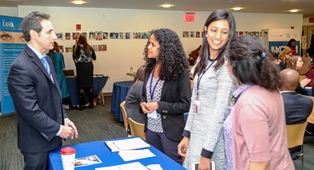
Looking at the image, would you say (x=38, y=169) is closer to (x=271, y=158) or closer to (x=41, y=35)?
(x=41, y=35)

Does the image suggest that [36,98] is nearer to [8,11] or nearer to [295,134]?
[295,134]

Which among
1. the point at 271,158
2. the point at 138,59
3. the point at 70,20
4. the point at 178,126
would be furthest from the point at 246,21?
the point at 271,158

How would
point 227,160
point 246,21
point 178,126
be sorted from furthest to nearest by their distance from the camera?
point 246,21 < point 178,126 < point 227,160

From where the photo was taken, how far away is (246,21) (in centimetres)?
1033

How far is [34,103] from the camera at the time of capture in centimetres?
177

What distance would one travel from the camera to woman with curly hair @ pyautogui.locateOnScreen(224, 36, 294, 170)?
121cm

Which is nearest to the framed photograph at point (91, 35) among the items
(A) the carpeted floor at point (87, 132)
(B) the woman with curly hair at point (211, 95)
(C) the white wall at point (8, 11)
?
(C) the white wall at point (8, 11)

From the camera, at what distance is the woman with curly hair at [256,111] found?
3.97 feet

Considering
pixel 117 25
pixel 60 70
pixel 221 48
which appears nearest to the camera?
pixel 221 48

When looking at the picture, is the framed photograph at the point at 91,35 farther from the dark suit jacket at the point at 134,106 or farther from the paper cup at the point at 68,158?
the paper cup at the point at 68,158

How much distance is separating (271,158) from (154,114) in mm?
1008

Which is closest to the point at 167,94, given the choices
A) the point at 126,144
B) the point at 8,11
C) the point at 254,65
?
the point at 126,144

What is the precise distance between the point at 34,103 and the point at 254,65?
4.06 feet

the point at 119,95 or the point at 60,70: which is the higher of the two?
the point at 60,70
